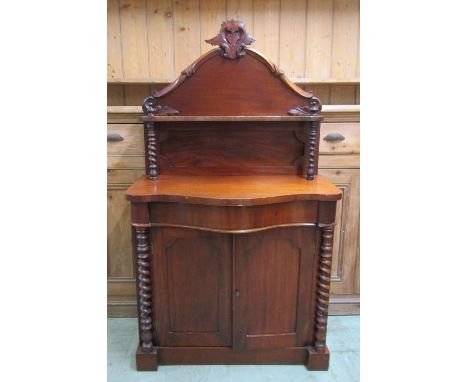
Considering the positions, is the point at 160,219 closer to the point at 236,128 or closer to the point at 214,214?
the point at 214,214

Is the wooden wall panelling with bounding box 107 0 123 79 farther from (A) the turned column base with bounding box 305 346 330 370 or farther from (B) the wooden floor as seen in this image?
(A) the turned column base with bounding box 305 346 330 370

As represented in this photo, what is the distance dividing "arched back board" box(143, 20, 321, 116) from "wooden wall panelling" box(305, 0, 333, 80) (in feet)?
1.42

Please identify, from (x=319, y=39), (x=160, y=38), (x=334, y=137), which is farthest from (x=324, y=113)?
(x=160, y=38)

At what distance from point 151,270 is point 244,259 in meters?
0.38

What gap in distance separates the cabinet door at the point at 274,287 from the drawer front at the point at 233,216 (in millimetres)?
82

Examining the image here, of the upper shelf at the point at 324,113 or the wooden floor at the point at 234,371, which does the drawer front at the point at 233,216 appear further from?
the wooden floor at the point at 234,371

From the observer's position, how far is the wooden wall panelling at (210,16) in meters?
1.71

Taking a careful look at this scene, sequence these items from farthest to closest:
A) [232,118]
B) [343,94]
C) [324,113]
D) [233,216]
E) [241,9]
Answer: [343,94], [241,9], [324,113], [232,118], [233,216]

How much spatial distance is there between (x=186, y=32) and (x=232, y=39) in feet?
1.58

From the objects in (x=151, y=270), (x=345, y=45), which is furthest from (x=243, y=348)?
→ (x=345, y=45)

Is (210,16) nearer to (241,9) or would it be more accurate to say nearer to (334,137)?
(241,9)

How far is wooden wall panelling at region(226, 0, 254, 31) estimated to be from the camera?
5.64 ft

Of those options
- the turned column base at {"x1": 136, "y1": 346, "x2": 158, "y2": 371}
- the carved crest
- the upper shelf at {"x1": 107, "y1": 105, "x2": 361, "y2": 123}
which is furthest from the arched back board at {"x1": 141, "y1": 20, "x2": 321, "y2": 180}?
the turned column base at {"x1": 136, "y1": 346, "x2": 158, "y2": 371}

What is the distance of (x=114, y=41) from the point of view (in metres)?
1.73
